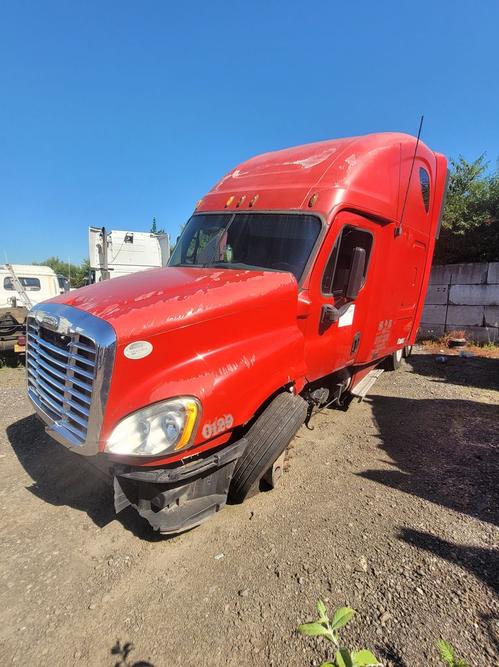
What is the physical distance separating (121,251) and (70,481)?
939cm

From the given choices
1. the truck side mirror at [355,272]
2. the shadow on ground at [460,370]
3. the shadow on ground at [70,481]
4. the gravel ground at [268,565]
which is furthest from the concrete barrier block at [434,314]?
the shadow on ground at [70,481]

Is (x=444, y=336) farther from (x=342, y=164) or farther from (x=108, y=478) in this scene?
(x=108, y=478)

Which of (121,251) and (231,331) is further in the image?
(121,251)

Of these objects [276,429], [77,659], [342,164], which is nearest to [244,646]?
[77,659]

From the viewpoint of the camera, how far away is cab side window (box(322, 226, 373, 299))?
11.6 ft

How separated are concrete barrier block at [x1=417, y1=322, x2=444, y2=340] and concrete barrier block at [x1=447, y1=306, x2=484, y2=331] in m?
0.26

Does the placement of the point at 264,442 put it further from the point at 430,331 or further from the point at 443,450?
the point at 430,331

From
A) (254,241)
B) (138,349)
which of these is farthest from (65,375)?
(254,241)

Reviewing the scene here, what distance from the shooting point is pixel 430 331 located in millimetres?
11281

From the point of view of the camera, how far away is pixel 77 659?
1.97 m

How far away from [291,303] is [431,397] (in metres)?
4.20

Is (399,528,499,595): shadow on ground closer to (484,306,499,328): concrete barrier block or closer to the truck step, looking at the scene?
the truck step

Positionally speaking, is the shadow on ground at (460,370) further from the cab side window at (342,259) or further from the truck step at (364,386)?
the cab side window at (342,259)

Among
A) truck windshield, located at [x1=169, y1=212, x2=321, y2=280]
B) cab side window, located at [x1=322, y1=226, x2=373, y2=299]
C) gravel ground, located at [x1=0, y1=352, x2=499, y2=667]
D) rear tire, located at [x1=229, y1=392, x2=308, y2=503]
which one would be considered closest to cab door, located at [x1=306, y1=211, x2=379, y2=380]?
cab side window, located at [x1=322, y1=226, x2=373, y2=299]
